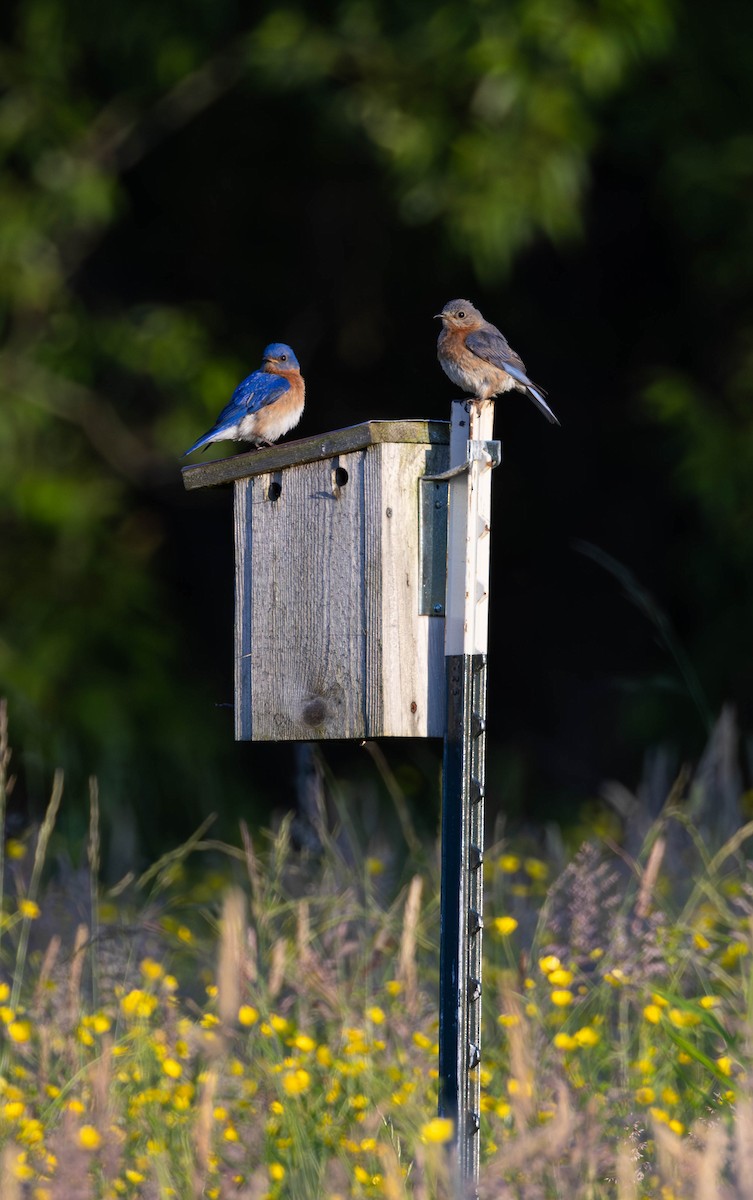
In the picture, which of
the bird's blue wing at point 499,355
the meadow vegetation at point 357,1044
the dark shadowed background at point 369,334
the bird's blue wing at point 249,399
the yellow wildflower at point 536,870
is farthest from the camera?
the dark shadowed background at point 369,334

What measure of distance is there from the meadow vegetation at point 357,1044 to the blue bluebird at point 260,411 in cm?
106

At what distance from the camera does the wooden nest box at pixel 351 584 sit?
2.85 metres

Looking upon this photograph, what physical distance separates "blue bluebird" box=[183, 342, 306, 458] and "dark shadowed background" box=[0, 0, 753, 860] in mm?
1891

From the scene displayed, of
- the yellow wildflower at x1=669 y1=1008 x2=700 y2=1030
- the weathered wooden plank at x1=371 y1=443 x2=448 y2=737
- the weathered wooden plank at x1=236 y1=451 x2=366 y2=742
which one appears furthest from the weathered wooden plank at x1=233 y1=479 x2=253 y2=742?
the yellow wildflower at x1=669 y1=1008 x2=700 y2=1030

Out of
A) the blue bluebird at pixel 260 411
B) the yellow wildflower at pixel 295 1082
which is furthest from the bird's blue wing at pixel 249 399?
the yellow wildflower at pixel 295 1082

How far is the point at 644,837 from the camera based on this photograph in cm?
417

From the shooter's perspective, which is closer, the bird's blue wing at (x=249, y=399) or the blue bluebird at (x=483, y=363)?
the blue bluebird at (x=483, y=363)

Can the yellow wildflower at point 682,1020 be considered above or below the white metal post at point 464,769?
below

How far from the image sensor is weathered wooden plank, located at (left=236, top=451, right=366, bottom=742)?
9.66 feet

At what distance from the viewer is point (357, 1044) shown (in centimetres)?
313

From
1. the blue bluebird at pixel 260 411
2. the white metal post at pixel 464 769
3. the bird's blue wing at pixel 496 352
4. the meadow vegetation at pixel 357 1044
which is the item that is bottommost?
the meadow vegetation at pixel 357 1044

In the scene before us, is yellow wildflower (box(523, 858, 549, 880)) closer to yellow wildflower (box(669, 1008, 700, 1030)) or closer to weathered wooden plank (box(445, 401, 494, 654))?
yellow wildflower (box(669, 1008, 700, 1030))

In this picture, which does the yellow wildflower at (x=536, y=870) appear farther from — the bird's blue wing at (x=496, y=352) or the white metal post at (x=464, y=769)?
the white metal post at (x=464, y=769)

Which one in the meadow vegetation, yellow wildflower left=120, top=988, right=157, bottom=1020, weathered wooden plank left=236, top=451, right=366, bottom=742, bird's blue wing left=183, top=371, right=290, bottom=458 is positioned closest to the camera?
the meadow vegetation
